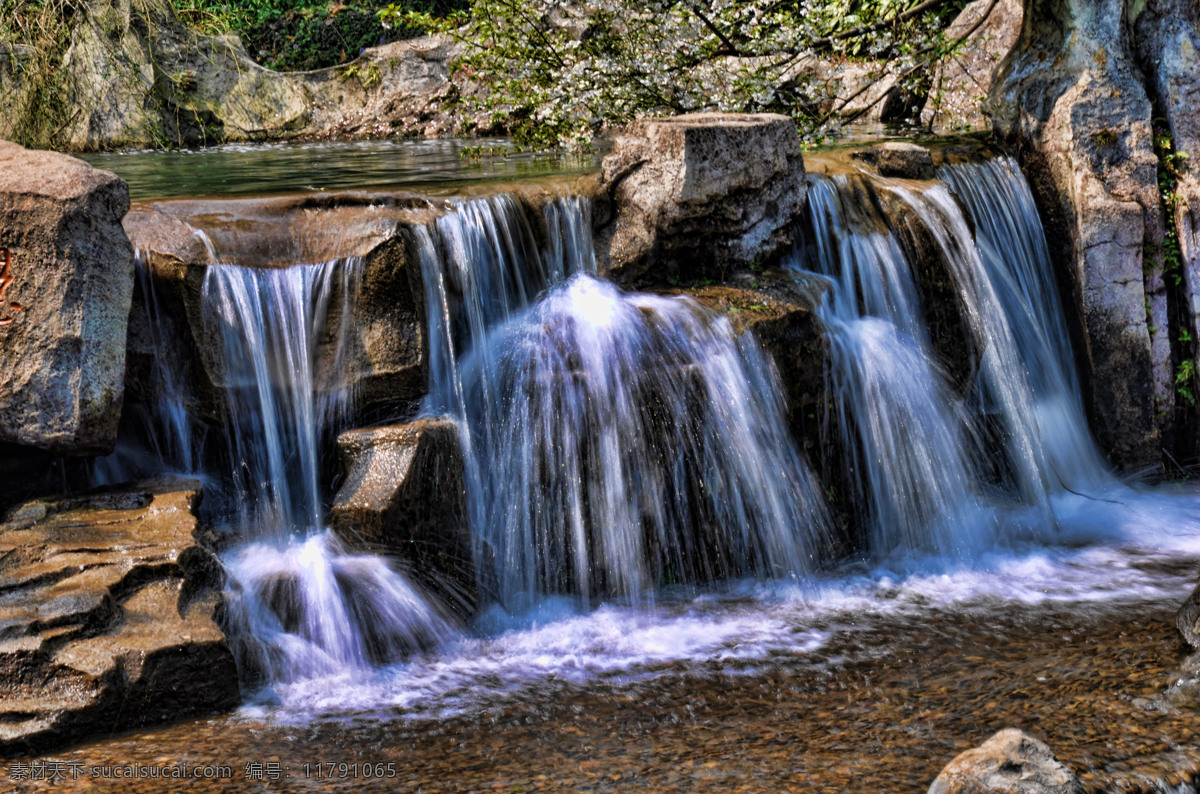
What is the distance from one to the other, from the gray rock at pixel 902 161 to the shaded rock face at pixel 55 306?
4.68 meters

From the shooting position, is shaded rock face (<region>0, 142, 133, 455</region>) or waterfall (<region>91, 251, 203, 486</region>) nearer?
Answer: shaded rock face (<region>0, 142, 133, 455</region>)

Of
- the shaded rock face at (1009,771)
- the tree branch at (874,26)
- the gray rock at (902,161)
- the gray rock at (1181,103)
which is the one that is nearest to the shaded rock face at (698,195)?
the gray rock at (902,161)

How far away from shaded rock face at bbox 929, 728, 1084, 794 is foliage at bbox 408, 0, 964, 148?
5610 millimetres

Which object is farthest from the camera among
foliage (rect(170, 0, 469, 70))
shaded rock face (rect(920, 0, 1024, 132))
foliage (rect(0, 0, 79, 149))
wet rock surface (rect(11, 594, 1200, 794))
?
foliage (rect(170, 0, 469, 70))

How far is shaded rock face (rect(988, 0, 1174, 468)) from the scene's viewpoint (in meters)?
6.89

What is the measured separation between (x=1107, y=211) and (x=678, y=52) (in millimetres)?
3127

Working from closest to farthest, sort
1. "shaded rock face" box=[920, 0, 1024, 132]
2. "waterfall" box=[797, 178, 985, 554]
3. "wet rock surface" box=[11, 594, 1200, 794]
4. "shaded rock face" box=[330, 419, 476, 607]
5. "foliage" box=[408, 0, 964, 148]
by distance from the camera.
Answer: "wet rock surface" box=[11, 594, 1200, 794] < "shaded rock face" box=[330, 419, 476, 607] < "waterfall" box=[797, 178, 985, 554] < "foliage" box=[408, 0, 964, 148] < "shaded rock face" box=[920, 0, 1024, 132]

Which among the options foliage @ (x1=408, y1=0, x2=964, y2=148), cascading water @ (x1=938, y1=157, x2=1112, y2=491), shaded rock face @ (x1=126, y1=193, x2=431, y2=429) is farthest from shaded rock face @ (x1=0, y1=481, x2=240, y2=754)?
cascading water @ (x1=938, y1=157, x2=1112, y2=491)

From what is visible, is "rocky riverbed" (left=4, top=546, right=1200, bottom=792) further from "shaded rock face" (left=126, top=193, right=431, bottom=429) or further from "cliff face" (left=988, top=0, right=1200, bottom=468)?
"cliff face" (left=988, top=0, right=1200, bottom=468)

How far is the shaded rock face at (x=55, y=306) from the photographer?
443cm

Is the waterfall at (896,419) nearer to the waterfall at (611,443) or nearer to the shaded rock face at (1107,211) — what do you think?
the waterfall at (611,443)

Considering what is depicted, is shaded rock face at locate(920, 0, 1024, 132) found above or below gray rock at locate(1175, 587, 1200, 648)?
above

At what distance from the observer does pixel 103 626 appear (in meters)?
3.86

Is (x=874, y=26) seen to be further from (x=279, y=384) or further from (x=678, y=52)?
(x=279, y=384)
